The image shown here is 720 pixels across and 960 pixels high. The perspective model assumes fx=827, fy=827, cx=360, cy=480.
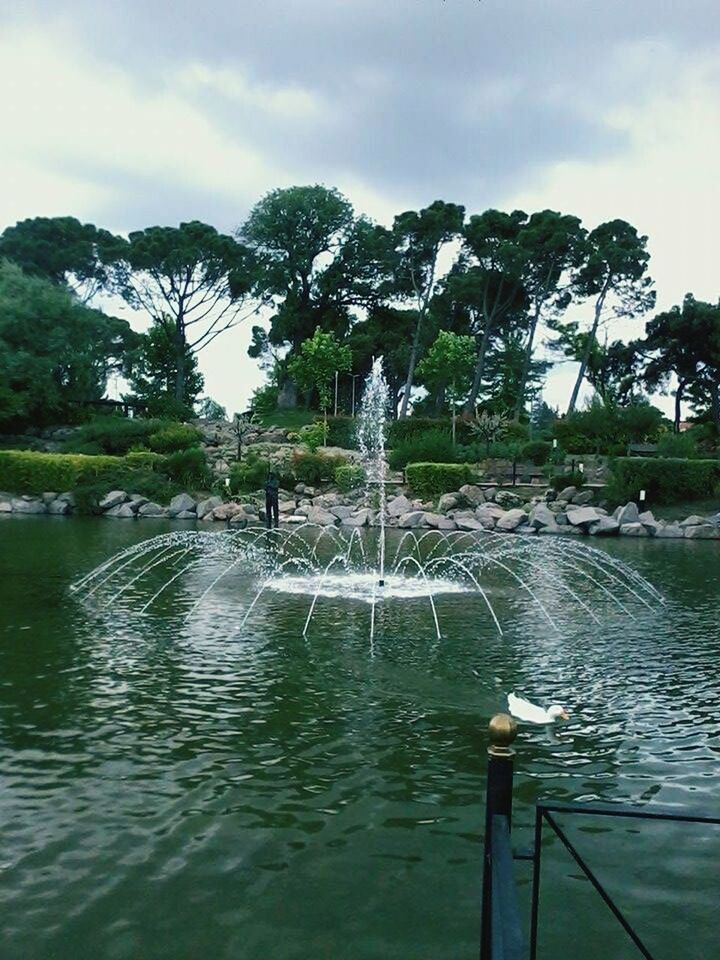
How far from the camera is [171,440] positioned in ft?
123

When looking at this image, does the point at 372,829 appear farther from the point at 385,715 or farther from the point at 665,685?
the point at 665,685

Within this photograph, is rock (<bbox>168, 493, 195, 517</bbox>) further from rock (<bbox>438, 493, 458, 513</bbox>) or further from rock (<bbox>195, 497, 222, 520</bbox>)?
rock (<bbox>438, 493, 458, 513</bbox>)

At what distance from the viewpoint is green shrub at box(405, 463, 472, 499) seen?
99.9 feet

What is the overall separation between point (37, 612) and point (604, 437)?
1247 inches

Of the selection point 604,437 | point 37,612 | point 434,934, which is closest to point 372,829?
point 434,934

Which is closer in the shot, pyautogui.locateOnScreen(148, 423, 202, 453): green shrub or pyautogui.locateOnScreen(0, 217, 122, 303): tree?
pyautogui.locateOnScreen(148, 423, 202, 453): green shrub

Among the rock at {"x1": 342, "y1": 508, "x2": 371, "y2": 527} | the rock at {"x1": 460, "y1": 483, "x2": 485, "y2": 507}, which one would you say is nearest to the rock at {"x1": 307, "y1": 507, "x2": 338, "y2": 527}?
the rock at {"x1": 342, "y1": 508, "x2": 371, "y2": 527}

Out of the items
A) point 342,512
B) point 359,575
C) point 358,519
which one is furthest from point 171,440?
point 359,575

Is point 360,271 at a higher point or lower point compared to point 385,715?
higher

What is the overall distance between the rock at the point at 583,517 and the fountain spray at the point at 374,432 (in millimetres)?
5652

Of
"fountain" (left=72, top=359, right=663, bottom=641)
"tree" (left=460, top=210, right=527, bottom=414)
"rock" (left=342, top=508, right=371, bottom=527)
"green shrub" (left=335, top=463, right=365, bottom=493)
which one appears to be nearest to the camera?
"fountain" (left=72, top=359, right=663, bottom=641)

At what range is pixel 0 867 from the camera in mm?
4180

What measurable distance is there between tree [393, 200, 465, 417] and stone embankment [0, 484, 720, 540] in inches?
943

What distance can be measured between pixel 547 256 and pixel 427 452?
21.6 metres
